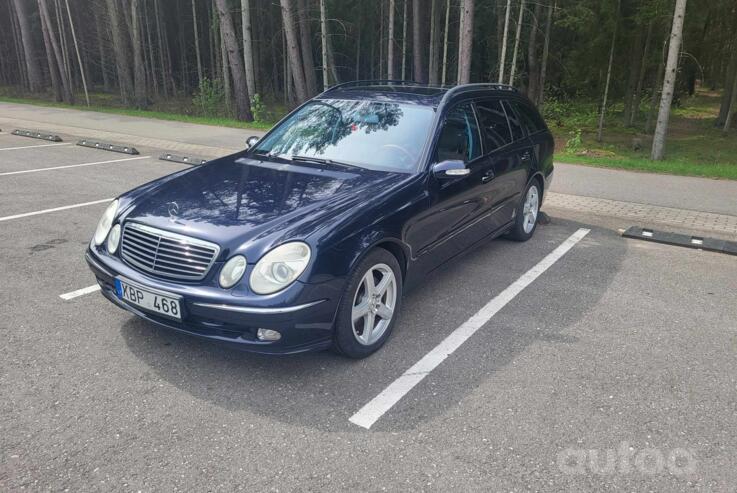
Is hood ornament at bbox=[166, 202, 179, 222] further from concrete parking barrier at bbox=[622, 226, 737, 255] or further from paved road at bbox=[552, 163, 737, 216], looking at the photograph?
paved road at bbox=[552, 163, 737, 216]

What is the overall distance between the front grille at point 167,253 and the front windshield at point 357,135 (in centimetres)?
153

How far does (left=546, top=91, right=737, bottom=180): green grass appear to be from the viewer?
12055 mm

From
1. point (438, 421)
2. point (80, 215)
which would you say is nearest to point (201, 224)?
point (438, 421)

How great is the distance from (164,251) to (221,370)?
84 cm

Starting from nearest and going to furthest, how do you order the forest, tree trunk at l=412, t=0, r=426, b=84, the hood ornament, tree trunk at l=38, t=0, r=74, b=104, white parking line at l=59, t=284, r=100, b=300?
the hood ornament
white parking line at l=59, t=284, r=100, b=300
the forest
tree trunk at l=412, t=0, r=426, b=84
tree trunk at l=38, t=0, r=74, b=104

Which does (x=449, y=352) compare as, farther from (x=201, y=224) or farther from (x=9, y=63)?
(x=9, y=63)

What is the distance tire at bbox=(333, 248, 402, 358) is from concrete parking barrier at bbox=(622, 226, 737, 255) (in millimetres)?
4223

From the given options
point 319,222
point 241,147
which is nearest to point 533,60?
point 241,147

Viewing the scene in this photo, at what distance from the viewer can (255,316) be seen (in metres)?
3.20

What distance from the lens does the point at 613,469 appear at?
9.24 ft

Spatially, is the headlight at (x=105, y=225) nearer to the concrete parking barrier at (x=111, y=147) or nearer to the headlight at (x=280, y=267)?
the headlight at (x=280, y=267)

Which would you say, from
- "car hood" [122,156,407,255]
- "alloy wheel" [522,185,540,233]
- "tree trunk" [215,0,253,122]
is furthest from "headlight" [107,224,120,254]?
"tree trunk" [215,0,253,122]

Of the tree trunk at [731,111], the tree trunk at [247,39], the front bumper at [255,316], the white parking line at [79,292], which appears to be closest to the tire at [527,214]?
the front bumper at [255,316]

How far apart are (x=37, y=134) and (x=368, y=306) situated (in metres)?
14.4
